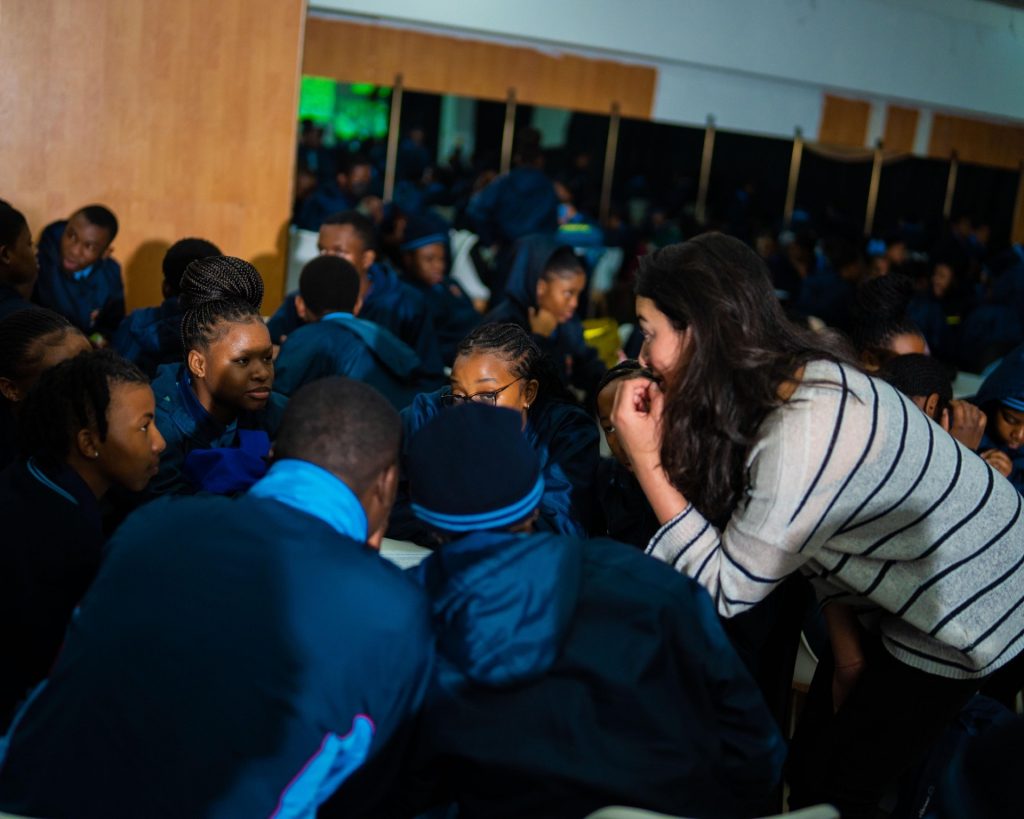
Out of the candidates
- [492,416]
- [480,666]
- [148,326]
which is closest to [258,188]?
[148,326]

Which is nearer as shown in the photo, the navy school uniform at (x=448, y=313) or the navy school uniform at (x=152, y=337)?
the navy school uniform at (x=152, y=337)

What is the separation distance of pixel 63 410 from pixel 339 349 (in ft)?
5.29

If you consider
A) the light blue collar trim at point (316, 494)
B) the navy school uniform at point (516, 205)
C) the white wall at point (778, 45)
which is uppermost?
the white wall at point (778, 45)

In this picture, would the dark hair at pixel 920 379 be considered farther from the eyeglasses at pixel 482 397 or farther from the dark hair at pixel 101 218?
the dark hair at pixel 101 218

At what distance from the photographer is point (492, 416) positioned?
72.3 inches

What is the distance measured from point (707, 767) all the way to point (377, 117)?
6668mm

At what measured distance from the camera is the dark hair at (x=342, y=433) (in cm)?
170

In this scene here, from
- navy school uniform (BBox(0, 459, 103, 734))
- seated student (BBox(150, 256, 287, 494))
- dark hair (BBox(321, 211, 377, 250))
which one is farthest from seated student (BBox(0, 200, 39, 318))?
navy school uniform (BBox(0, 459, 103, 734))

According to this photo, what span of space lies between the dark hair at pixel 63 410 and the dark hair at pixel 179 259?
5.57 ft

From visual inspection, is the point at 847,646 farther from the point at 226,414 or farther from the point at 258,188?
the point at 258,188

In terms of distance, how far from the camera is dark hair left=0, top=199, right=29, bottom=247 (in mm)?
3934

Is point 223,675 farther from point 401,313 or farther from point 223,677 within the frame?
point 401,313

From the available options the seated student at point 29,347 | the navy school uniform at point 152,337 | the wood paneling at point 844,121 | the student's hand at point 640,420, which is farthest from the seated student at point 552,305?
the wood paneling at point 844,121

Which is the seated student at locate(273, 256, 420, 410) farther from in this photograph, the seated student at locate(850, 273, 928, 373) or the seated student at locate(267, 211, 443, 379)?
the seated student at locate(850, 273, 928, 373)
